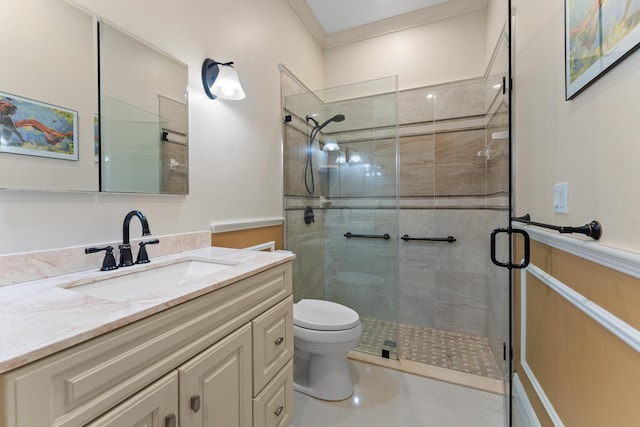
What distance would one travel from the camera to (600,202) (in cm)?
78

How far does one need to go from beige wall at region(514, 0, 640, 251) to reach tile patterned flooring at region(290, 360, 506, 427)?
3.78 feet

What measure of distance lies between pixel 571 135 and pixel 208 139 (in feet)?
5.35

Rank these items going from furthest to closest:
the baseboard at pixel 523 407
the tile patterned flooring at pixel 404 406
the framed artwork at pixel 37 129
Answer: the tile patterned flooring at pixel 404 406 → the baseboard at pixel 523 407 → the framed artwork at pixel 37 129

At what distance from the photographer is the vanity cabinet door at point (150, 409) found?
1.86 feet

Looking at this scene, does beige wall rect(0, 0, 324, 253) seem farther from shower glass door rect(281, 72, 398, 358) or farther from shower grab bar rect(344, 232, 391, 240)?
shower grab bar rect(344, 232, 391, 240)

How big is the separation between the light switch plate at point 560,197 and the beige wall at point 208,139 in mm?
1614

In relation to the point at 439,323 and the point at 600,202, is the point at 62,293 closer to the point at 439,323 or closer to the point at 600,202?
the point at 600,202

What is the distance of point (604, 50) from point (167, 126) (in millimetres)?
1631

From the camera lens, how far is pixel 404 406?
1.57m

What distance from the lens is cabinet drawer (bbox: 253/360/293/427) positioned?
1.03 metres

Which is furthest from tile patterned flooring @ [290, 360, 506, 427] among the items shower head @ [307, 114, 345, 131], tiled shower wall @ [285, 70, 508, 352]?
shower head @ [307, 114, 345, 131]

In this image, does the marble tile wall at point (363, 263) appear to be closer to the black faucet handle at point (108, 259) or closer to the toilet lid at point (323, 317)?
the toilet lid at point (323, 317)

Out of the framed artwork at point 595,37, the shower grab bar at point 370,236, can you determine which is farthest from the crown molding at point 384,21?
the shower grab bar at point 370,236

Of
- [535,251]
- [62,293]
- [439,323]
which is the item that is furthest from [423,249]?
[62,293]
